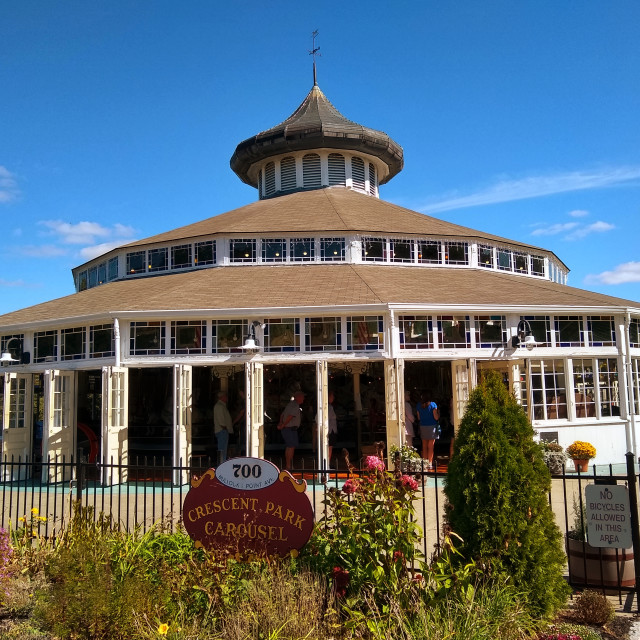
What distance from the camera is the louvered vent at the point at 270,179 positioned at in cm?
2722

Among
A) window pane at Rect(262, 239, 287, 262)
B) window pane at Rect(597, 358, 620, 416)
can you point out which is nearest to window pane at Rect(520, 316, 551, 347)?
window pane at Rect(597, 358, 620, 416)

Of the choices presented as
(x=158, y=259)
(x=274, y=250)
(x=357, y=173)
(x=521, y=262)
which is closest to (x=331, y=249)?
(x=274, y=250)

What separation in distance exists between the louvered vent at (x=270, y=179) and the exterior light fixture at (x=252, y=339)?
13.2 metres

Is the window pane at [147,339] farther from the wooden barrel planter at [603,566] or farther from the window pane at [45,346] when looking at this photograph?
the wooden barrel planter at [603,566]

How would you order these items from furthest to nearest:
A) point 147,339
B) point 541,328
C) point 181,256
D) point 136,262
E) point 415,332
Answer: point 136,262, point 181,256, point 541,328, point 147,339, point 415,332

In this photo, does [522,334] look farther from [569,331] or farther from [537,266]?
[537,266]

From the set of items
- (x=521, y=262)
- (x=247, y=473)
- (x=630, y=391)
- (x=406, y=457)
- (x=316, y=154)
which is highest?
(x=316, y=154)

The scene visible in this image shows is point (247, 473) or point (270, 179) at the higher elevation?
point (270, 179)

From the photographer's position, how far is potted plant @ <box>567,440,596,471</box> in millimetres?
15039

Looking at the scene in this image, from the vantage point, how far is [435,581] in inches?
232

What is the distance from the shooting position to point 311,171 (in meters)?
26.6

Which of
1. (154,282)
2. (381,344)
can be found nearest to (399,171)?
(154,282)

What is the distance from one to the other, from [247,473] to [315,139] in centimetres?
2057

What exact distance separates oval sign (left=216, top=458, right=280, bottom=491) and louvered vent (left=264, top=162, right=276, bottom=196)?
2153 centimetres
